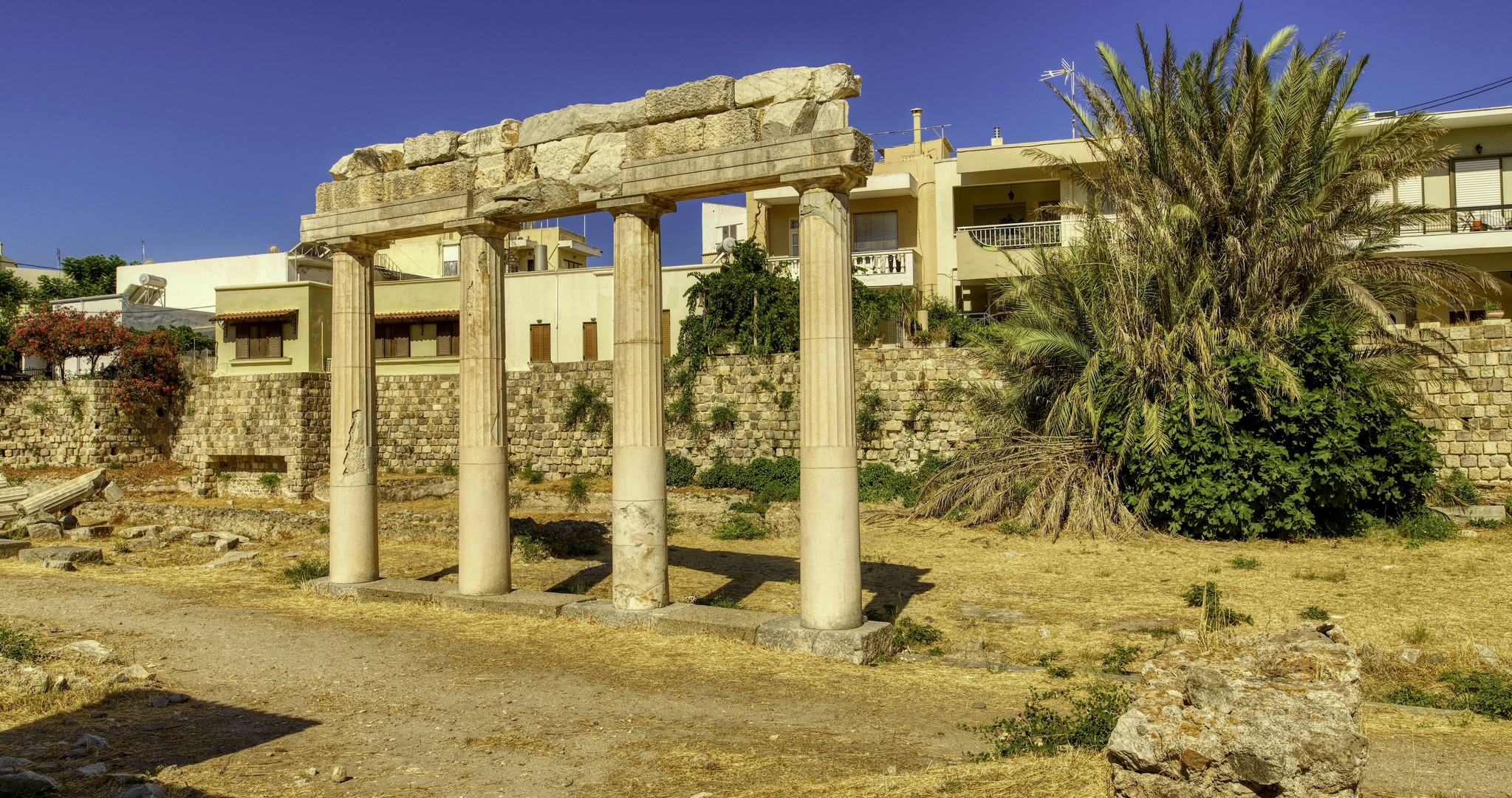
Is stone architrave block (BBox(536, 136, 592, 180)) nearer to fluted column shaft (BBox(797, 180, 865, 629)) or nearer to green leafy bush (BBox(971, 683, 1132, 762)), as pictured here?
fluted column shaft (BBox(797, 180, 865, 629))

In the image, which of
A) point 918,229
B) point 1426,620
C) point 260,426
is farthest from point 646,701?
point 918,229

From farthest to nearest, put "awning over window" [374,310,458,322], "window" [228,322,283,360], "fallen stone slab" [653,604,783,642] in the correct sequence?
1. "awning over window" [374,310,458,322]
2. "window" [228,322,283,360]
3. "fallen stone slab" [653,604,783,642]

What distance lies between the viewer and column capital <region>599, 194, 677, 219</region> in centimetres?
942

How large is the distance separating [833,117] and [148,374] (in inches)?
1001

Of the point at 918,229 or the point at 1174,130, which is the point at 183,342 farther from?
the point at 1174,130

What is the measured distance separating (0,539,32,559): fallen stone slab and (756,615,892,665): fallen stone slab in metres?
12.6

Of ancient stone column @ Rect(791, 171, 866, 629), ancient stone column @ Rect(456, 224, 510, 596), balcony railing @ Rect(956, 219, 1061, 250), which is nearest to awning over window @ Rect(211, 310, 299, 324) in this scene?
balcony railing @ Rect(956, 219, 1061, 250)

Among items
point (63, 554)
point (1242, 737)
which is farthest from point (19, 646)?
point (1242, 737)

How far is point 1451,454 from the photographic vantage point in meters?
16.5

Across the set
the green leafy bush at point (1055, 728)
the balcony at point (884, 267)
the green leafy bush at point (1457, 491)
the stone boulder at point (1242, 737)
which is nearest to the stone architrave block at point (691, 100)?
the green leafy bush at point (1055, 728)

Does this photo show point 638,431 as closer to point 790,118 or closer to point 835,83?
point 790,118

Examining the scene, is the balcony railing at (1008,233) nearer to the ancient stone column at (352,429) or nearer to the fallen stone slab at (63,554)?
the ancient stone column at (352,429)

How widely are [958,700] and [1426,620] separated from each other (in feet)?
18.0

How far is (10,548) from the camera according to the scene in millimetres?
14727
